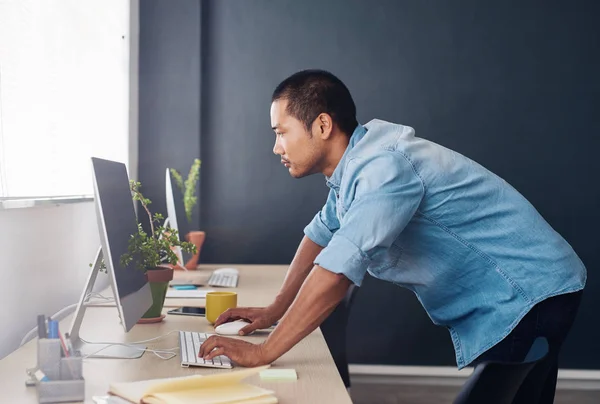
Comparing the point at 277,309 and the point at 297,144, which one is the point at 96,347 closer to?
the point at 277,309

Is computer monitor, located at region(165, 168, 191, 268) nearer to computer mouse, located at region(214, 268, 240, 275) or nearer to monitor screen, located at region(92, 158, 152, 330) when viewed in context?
computer mouse, located at region(214, 268, 240, 275)

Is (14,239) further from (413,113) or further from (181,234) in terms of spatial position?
(413,113)

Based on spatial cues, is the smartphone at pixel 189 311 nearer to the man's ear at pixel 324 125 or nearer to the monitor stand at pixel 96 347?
the monitor stand at pixel 96 347

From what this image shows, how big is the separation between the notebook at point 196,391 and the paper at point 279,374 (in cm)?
14

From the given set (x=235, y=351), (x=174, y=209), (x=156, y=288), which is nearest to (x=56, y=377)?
(x=235, y=351)

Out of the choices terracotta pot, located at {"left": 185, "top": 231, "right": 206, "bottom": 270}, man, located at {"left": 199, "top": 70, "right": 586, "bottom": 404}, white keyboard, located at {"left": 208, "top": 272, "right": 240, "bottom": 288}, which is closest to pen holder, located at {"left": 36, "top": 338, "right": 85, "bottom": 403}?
man, located at {"left": 199, "top": 70, "right": 586, "bottom": 404}

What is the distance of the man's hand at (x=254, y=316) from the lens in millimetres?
2059

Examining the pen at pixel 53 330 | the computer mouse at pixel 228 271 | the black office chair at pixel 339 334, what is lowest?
A: the black office chair at pixel 339 334

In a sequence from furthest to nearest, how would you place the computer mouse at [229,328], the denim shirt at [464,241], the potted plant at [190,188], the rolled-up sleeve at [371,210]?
1. the potted plant at [190,188]
2. the computer mouse at [229,328]
3. the denim shirt at [464,241]
4. the rolled-up sleeve at [371,210]

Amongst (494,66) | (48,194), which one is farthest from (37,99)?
(494,66)

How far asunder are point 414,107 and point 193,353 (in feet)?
9.91

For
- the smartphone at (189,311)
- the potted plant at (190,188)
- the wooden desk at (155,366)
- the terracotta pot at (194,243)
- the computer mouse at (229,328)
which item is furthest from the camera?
the potted plant at (190,188)

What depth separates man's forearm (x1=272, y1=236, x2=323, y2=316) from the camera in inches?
86.4

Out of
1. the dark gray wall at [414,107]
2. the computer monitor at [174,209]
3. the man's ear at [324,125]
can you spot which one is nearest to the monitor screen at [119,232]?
the man's ear at [324,125]
